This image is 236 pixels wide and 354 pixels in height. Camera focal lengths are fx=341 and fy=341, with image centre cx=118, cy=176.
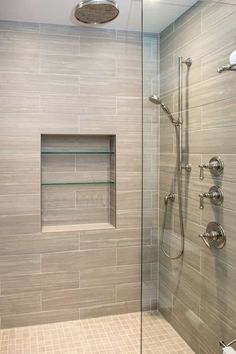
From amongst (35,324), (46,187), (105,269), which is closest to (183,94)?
(46,187)

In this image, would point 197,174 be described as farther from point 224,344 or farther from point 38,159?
point 38,159

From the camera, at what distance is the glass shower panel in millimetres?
1826

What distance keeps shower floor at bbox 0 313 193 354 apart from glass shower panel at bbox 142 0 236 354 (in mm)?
12

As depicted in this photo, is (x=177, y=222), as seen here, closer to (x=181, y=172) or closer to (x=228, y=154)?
(x=181, y=172)

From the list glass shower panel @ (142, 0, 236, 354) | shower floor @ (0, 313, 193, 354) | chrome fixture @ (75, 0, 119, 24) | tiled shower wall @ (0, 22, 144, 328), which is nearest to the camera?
glass shower panel @ (142, 0, 236, 354)

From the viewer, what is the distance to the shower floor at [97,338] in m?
2.16

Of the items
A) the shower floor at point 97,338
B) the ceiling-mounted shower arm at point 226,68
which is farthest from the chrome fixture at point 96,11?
the shower floor at point 97,338

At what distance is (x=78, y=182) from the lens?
2.78 m

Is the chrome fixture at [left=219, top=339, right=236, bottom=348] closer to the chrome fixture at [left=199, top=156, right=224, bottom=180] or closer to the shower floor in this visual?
the shower floor

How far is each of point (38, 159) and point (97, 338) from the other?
4.48 ft

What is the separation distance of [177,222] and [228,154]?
1.87 feet

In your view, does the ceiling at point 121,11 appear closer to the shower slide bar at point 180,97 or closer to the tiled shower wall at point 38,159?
the tiled shower wall at point 38,159

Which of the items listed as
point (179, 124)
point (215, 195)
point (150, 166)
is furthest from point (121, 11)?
point (215, 195)

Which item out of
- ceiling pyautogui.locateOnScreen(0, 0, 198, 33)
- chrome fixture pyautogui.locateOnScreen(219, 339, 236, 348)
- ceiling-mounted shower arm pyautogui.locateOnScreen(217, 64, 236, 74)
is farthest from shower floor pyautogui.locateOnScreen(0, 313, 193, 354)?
ceiling pyautogui.locateOnScreen(0, 0, 198, 33)
